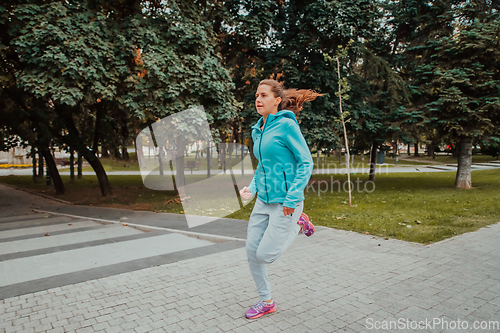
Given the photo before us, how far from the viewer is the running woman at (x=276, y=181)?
10.1 feet

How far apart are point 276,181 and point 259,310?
1307 mm

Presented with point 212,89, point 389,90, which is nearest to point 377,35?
point 389,90

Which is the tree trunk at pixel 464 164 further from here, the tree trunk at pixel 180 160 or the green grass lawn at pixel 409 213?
the tree trunk at pixel 180 160

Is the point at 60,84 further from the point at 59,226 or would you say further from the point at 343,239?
the point at 343,239

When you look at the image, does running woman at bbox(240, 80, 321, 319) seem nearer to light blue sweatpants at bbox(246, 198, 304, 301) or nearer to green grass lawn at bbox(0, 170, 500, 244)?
light blue sweatpants at bbox(246, 198, 304, 301)

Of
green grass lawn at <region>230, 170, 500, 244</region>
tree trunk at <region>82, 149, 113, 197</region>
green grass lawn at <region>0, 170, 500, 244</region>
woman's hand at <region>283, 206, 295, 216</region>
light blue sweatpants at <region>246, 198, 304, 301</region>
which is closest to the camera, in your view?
woman's hand at <region>283, 206, 295, 216</region>

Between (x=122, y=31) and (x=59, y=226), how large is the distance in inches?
227

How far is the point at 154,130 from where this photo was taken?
12453 millimetres

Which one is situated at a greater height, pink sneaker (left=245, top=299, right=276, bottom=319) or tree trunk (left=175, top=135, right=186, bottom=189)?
tree trunk (left=175, top=135, right=186, bottom=189)

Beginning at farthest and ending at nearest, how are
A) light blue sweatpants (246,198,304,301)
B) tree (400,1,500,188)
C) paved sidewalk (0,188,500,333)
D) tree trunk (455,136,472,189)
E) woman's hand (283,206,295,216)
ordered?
tree trunk (455,136,472,189) < tree (400,1,500,188) < paved sidewalk (0,188,500,333) < light blue sweatpants (246,198,304,301) < woman's hand (283,206,295,216)

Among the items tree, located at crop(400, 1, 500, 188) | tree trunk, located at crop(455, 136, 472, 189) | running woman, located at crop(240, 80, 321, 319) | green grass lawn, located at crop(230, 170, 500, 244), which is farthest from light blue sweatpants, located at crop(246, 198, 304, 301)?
tree trunk, located at crop(455, 136, 472, 189)

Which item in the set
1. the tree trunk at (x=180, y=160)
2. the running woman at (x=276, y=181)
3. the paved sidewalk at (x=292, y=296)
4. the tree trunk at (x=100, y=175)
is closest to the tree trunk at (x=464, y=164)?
the paved sidewalk at (x=292, y=296)

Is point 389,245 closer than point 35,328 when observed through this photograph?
No

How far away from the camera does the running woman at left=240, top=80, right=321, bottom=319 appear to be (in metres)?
3.06
